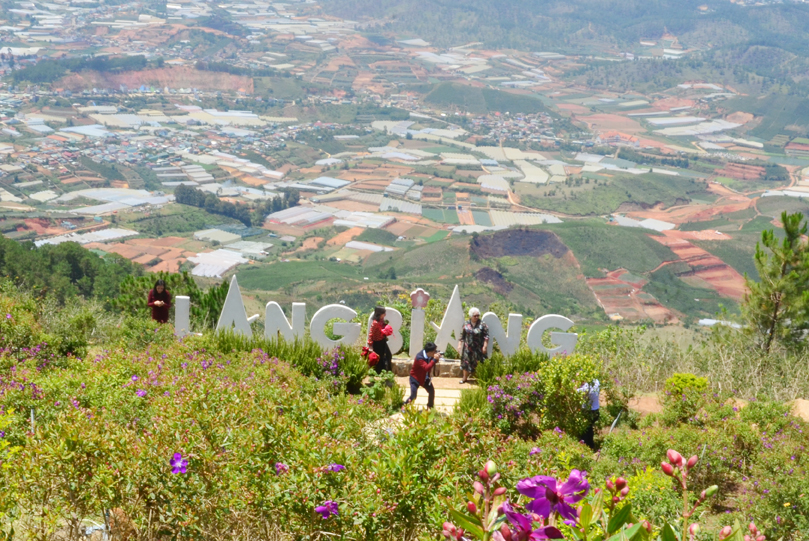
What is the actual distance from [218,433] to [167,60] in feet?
511

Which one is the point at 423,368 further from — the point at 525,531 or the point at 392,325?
the point at 525,531

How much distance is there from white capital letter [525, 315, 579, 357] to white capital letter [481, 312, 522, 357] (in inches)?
6.4

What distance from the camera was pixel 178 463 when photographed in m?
4.08

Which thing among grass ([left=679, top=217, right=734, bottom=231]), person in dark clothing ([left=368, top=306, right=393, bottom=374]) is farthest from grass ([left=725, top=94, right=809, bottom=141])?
person in dark clothing ([left=368, top=306, right=393, bottom=374])

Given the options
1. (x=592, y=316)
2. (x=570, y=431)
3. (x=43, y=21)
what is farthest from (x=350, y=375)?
(x=43, y=21)

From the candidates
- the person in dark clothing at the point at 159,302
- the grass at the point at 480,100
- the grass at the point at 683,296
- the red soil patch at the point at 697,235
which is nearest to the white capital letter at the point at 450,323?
the person in dark clothing at the point at 159,302

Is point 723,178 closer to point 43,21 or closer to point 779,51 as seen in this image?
point 779,51

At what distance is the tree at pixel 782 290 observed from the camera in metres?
11.2

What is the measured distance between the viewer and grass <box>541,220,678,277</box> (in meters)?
59.5

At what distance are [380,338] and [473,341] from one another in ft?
3.89

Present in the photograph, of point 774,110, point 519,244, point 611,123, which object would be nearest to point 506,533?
point 519,244

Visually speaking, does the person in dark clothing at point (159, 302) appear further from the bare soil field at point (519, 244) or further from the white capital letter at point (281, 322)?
the bare soil field at point (519, 244)

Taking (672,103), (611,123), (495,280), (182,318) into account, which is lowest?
(495,280)

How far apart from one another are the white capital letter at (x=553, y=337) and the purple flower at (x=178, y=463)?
570 cm
